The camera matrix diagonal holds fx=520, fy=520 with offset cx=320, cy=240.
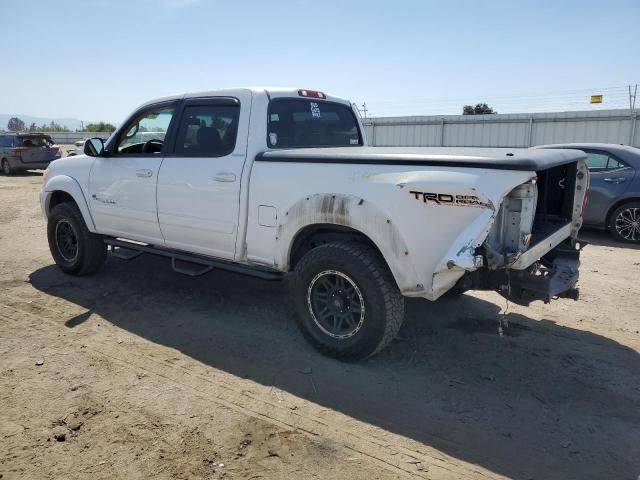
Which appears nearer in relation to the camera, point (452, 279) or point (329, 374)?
point (452, 279)

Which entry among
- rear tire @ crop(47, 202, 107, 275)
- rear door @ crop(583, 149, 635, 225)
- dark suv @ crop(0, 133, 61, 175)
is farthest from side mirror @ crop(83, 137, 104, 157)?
dark suv @ crop(0, 133, 61, 175)

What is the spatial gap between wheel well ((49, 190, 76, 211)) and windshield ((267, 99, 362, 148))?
9.93ft

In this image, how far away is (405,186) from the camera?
133 inches

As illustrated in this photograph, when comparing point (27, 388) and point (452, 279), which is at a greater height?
point (452, 279)

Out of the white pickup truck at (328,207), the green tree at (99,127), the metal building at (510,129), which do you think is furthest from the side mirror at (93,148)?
the green tree at (99,127)

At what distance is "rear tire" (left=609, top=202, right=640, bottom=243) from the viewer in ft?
26.8

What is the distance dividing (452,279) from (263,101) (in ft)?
7.46

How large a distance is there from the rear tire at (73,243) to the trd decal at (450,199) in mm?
4154

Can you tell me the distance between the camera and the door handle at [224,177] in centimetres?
435

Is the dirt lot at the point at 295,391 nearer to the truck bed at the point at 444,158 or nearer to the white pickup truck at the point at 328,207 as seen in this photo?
the white pickup truck at the point at 328,207

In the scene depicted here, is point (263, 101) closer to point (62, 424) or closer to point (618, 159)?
point (62, 424)

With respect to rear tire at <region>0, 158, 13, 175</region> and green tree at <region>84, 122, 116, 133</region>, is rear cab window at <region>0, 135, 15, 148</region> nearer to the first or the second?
rear tire at <region>0, 158, 13, 175</region>

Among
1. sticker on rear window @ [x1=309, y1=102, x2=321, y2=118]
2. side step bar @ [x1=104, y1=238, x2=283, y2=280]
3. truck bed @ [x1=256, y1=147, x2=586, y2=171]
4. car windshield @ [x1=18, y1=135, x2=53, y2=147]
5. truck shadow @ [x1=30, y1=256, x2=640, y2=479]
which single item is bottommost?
truck shadow @ [x1=30, y1=256, x2=640, y2=479]

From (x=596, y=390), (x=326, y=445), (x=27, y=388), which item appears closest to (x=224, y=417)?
(x=326, y=445)
